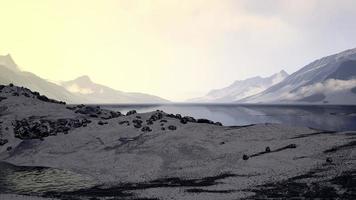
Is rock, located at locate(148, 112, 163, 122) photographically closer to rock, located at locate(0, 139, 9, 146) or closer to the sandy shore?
the sandy shore

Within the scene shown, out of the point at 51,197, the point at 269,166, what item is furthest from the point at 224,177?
the point at 51,197

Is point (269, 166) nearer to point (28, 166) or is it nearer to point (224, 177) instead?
point (224, 177)

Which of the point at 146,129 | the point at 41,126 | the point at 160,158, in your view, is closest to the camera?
the point at 160,158

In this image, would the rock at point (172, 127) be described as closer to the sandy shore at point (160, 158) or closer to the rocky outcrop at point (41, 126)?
the sandy shore at point (160, 158)

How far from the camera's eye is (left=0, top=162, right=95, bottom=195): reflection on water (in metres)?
43.4

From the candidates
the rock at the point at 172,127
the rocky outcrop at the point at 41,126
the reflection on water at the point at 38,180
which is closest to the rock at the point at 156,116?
the rock at the point at 172,127

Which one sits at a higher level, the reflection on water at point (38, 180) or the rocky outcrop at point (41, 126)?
the rocky outcrop at point (41, 126)

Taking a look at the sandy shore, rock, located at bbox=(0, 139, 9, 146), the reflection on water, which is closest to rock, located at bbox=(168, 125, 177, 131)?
the sandy shore

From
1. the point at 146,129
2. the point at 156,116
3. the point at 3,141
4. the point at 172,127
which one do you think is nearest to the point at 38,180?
the point at 146,129

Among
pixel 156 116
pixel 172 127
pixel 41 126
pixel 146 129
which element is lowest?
pixel 146 129

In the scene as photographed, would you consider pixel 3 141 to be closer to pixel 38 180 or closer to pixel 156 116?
pixel 38 180

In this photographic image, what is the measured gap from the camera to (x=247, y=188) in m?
38.9

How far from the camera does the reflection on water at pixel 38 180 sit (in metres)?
43.4

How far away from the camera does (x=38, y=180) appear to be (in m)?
48.1
